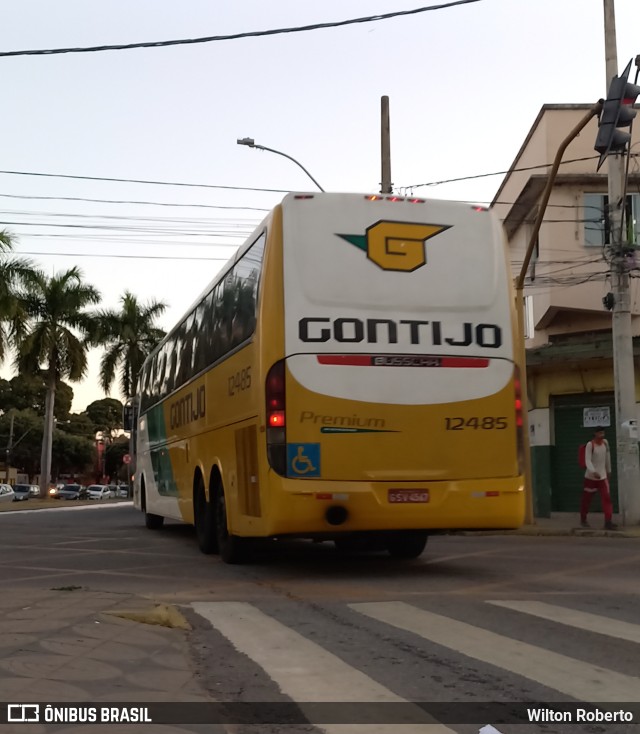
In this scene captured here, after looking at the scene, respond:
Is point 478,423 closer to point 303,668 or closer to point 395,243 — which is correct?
point 395,243

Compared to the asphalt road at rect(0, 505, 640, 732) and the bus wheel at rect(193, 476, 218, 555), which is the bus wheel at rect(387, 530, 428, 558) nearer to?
the asphalt road at rect(0, 505, 640, 732)

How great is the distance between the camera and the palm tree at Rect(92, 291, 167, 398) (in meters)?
51.6

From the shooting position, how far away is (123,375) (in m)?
52.2

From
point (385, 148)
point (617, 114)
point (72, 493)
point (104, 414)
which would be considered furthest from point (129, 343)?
point (104, 414)

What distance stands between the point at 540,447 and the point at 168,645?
698 inches

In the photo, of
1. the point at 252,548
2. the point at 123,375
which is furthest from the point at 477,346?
the point at 123,375

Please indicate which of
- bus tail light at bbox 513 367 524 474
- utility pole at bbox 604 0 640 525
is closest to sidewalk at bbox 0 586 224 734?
bus tail light at bbox 513 367 524 474

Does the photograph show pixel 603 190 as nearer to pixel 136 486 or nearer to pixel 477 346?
pixel 136 486

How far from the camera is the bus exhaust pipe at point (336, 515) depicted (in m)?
9.12

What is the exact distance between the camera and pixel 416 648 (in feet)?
19.5

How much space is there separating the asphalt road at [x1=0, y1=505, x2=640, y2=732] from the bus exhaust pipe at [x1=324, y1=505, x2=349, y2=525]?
65 cm

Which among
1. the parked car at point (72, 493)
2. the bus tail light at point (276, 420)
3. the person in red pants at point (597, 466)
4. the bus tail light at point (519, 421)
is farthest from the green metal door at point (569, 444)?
the parked car at point (72, 493)

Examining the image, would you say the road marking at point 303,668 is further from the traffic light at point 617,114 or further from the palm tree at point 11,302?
the palm tree at point 11,302

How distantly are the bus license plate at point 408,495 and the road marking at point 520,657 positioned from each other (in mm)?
1823
